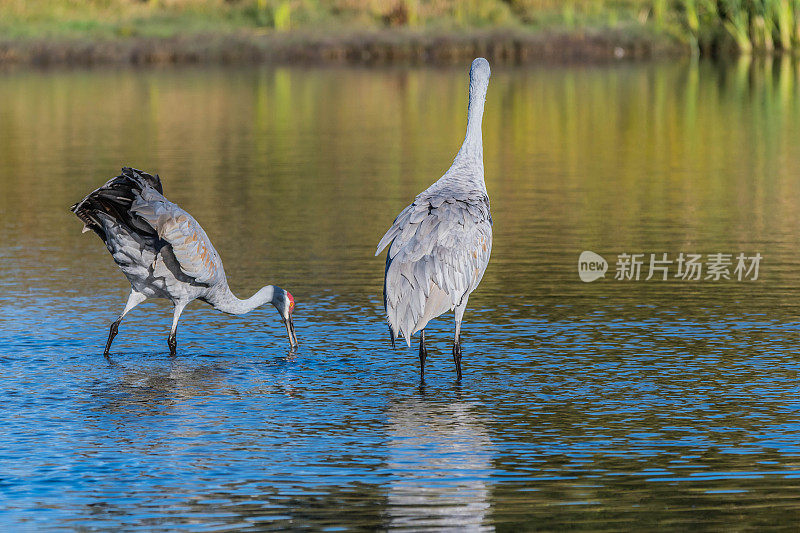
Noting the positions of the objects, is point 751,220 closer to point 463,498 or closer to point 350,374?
point 350,374

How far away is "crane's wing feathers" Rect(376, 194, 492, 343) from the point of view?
998cm

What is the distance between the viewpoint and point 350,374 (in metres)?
10.6

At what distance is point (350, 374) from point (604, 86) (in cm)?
3220

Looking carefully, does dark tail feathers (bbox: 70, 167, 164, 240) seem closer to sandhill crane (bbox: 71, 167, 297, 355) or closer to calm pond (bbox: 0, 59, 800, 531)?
sandhill crane (bbox: 71, 167, 297, 355)

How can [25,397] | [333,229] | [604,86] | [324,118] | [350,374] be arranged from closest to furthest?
[25,397] → [350,374] → [333,229] → [324,118] → [604,86]

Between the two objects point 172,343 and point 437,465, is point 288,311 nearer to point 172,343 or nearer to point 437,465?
point 172,343

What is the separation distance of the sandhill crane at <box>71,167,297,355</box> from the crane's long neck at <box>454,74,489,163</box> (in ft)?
6.45

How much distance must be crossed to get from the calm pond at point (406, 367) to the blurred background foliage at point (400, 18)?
30.2 metres

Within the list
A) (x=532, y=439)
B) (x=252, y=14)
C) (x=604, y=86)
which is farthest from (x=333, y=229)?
(x=252, y=14)

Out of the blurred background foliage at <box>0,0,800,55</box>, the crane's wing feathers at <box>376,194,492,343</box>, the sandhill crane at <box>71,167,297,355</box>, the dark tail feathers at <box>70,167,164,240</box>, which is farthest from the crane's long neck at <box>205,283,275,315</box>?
the blurred background foliage at <box>0,0,800,55</box>

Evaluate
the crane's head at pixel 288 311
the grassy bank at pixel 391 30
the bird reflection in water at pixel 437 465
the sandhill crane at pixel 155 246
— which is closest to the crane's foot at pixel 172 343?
the sandhill crane at pixel 155 246

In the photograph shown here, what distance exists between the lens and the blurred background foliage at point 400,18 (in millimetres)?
53531

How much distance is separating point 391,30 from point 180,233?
4600 cm

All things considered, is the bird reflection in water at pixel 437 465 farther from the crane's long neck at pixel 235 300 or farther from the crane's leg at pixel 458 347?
the crane's long neck at pixel 235 300
